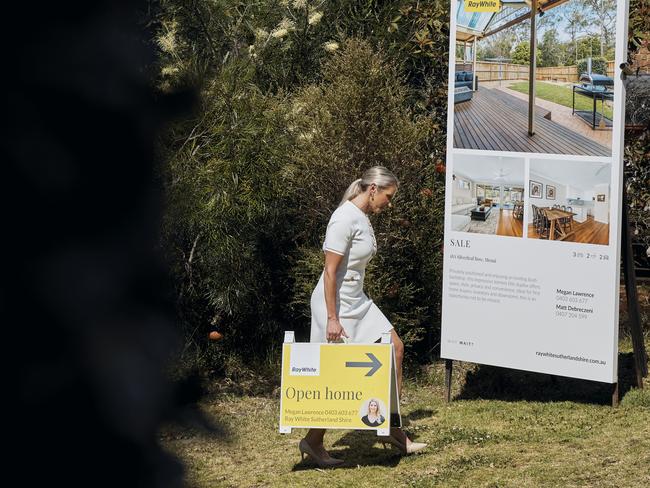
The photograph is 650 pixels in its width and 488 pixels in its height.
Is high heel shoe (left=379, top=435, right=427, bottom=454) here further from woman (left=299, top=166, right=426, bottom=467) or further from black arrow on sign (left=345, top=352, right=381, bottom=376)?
black arrow on sign (left=345, top=352, right=381, bottom=376)

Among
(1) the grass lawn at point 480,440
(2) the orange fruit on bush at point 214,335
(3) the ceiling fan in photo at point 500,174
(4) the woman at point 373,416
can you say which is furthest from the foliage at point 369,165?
(4) the woman at point 373,416

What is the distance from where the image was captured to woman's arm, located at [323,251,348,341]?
19.1 feet

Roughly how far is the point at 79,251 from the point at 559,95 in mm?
6049

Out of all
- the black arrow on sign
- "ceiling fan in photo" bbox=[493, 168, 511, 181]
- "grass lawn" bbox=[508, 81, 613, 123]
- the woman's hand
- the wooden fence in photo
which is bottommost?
the black arrow on sign

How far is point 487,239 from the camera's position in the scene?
698cm

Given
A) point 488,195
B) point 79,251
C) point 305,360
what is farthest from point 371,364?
point 79,251

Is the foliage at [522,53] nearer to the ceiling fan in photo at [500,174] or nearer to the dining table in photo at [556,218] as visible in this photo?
the ceiling fan in photo at [500,174]

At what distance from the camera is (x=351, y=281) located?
5.95 metres

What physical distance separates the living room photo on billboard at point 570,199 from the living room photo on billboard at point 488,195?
108mm

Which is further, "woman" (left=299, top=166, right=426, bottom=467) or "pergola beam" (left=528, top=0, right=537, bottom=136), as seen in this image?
"pergola beam" (left=528, top=0, right=537, bottom=136)

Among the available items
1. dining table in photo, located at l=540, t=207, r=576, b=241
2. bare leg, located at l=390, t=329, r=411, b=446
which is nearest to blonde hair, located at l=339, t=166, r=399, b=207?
bare leg, located at l=390, t=329, r=411, b=446

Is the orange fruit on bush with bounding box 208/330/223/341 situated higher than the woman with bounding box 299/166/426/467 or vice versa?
the woman with bounding box 299/166/426/467

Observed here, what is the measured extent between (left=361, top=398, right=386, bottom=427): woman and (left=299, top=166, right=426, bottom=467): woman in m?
0.26

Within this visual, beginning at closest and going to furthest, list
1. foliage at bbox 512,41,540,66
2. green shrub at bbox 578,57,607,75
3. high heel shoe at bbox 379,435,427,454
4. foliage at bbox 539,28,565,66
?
high heel shoe at bbox 379,435,427,454 < green shrub at bbox 578,57,607,75 < foliage at bbox 539,28,565,66 < foliage at bbox 512,41,540,66
